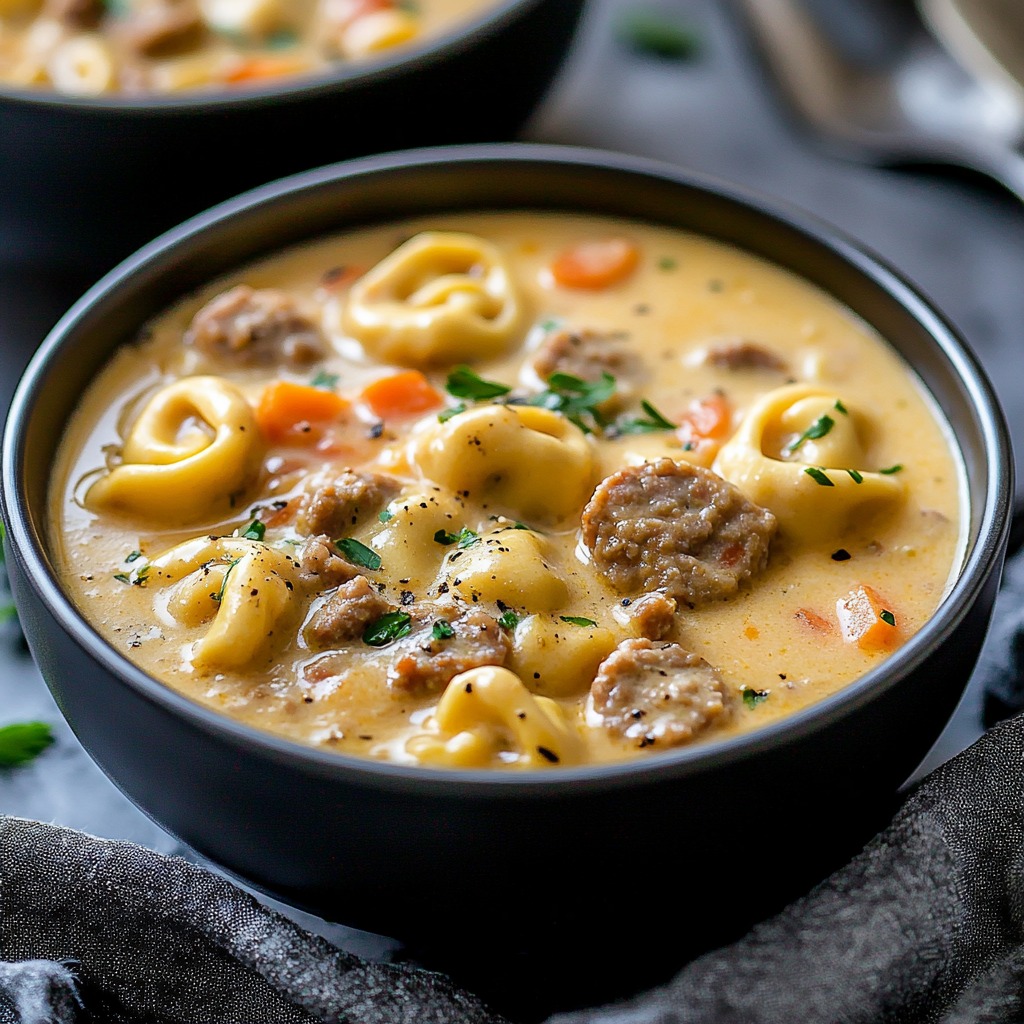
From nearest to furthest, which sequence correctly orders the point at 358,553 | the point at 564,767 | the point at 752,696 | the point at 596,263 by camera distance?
1. the point at 564,767
2. the point at 752,696
3. the point at 358,553
4. the point at 596,263

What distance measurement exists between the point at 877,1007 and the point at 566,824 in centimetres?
68

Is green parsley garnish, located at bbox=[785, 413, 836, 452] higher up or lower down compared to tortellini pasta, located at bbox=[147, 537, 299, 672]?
higher up

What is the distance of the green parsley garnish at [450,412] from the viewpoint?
3.38 metres

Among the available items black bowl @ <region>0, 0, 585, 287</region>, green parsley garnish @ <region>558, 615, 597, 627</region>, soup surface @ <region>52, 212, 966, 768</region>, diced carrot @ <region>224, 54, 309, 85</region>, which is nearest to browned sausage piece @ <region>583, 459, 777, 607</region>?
soup surface @ <region>52, 212, 966, 768</region>

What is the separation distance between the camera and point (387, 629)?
295 centimetres

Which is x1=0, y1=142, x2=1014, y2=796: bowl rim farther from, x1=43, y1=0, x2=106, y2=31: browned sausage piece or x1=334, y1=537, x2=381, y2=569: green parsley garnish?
x1=43, y1=0, x2=106, y2=31: browned sausage piece

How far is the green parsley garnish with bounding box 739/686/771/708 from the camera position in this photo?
114 inches

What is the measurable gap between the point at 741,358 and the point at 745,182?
155 cm

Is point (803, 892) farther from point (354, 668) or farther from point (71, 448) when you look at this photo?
point (71, 448)

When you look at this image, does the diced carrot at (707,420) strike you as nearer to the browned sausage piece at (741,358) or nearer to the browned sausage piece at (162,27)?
the browned sausage piece at (741,358)

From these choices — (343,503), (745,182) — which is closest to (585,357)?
(343,503)

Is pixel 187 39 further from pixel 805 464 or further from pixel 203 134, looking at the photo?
pixel 805 464

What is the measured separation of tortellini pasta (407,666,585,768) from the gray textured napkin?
40 cm

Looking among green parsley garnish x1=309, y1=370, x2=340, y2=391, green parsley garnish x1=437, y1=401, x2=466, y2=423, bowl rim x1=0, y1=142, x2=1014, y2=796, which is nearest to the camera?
bowl rim x1=0, y1=142, x2=1014, y2=796
